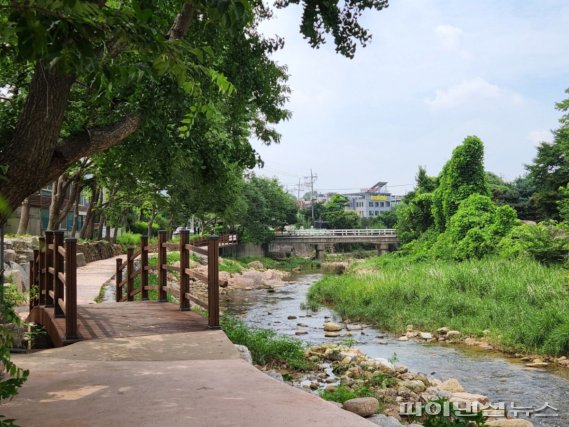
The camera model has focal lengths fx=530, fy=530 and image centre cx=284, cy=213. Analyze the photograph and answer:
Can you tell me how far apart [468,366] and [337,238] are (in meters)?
41.2

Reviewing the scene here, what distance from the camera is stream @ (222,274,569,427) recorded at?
856cm

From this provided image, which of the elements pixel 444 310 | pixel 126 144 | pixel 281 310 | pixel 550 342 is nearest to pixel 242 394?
pixel 126 144

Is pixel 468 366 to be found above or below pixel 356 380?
below

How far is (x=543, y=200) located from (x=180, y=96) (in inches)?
1337

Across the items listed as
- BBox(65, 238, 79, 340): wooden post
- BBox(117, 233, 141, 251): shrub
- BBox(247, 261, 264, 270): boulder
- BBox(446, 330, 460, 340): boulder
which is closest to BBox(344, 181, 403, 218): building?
BBox(247, 261, 264, 270): boulder

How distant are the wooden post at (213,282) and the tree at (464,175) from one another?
25111mm

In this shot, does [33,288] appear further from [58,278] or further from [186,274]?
[186,274]

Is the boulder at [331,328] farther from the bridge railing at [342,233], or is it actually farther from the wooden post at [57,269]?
the bridge railing at [342,233]

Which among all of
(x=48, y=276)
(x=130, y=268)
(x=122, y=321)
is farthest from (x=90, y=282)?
(x=122, y=321)

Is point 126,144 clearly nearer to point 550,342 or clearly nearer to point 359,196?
point 550,342

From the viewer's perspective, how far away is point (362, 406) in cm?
540

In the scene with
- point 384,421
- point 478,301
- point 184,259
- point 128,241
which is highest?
point 128,241

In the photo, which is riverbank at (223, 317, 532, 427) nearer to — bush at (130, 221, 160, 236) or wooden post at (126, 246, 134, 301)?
wooden post at (126, 246, 134, 301)

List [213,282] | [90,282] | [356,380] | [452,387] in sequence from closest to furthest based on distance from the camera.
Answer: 1. [213,282]
2. [356,380]
3. [452,387]
4. [90,282]
